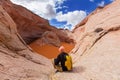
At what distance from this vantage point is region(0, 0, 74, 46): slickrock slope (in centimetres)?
4331

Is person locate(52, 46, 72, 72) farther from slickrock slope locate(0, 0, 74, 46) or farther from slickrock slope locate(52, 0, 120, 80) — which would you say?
slickrock slope locate(0, 0, 74, 46)

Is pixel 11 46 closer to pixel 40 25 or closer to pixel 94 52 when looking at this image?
pixel 94 52

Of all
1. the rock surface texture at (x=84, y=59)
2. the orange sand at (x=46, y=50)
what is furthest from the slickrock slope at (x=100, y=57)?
the orange sand at (x=46, y=50)

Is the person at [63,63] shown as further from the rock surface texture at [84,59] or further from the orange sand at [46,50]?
the orange sand at [46,50]

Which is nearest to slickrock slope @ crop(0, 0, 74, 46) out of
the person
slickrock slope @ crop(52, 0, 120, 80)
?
slickrock slope @ crop(52, 0, 120, 80)

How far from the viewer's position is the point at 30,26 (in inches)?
1865

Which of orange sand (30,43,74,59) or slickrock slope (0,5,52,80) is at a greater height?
orange sand (30,43,74,59)

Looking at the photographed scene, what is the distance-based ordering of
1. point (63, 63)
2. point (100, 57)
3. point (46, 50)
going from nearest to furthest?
point (100, 57) < point (63, 63) < point (46, 50)

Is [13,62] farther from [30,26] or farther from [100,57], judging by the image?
[30,26]

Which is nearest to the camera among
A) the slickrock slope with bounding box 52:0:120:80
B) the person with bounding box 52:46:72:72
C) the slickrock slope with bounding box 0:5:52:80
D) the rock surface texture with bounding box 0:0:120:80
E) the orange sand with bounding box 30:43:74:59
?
the slickrock slope with bounding box 52:0:120:80

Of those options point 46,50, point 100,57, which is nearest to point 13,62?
point 100,57

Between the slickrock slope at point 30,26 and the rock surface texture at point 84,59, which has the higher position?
the slickrock slope at point 30,26

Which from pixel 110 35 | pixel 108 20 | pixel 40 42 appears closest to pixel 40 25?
pixel 40 42

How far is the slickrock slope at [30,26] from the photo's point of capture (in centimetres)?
4331
